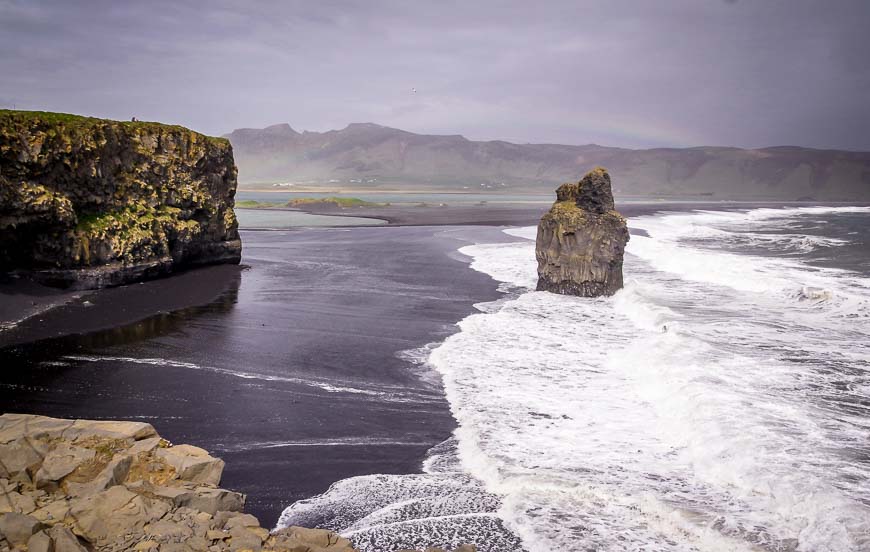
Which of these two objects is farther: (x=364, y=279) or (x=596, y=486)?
(x=364, y=279)

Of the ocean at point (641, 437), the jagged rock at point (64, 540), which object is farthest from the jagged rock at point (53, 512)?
the ocean at point (641, 437)

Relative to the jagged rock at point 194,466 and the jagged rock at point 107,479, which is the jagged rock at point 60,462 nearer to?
the jagged rock at point 107,479

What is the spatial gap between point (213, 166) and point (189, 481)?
86.4ft

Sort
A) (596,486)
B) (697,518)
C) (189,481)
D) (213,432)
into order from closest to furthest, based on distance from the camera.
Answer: (189,481) → (697,518) → (596,486) → (213,432)

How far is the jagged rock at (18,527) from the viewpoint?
6023 mm

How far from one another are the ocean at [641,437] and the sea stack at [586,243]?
7.46ft

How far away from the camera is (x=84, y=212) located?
2453cm

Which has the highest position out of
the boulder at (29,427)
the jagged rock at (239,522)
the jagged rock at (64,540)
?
the boulder at (29,427)

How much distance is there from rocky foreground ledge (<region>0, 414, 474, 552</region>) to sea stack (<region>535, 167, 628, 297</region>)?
744 inches

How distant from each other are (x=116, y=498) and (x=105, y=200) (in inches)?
844

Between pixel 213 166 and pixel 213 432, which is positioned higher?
pixel 213 166

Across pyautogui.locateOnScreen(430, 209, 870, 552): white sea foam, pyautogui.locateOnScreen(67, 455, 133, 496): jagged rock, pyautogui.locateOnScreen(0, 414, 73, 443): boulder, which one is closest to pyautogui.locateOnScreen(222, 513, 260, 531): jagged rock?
pyautogui.locateOnScreen(67, 455, 133, 496): jagged rock

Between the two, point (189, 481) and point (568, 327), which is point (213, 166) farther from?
point (189, 481)

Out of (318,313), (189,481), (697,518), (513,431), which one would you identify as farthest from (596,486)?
(318,313)
